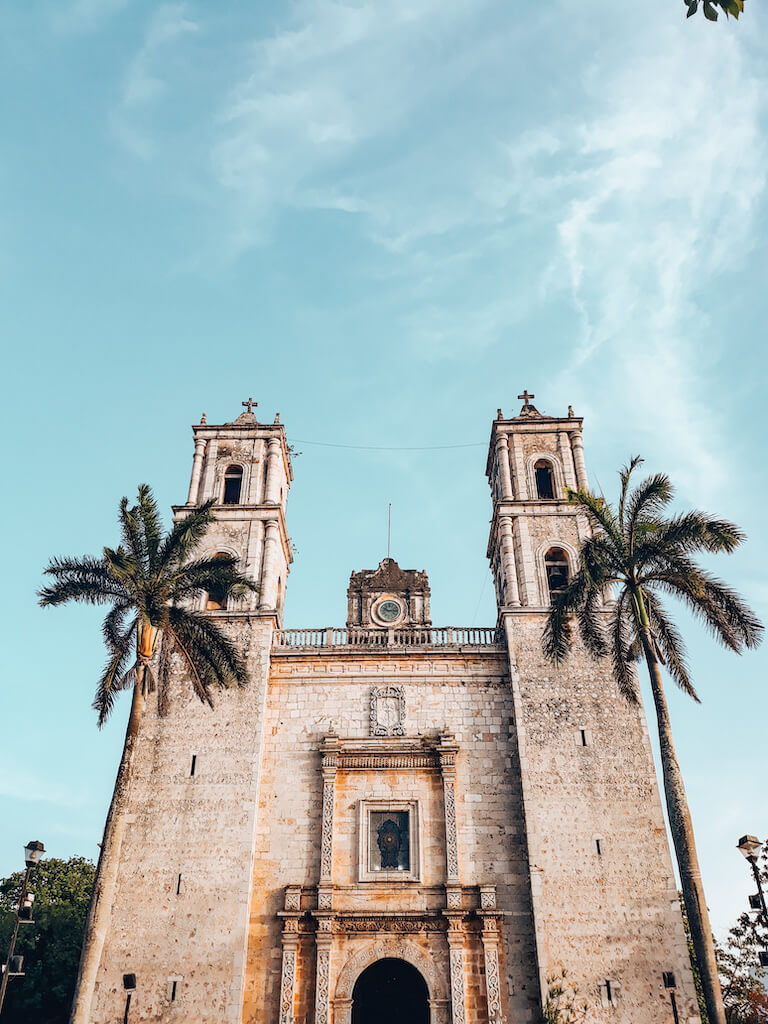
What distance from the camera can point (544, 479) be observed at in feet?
102

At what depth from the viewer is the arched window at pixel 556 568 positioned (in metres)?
28.0

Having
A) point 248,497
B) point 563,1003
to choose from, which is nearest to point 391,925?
point 563,1003

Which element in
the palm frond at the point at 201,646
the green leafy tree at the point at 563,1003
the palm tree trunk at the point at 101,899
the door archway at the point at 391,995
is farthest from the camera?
the door archway at the point at 391,995

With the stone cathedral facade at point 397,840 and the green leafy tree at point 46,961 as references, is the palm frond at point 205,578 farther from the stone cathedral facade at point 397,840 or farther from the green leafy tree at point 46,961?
the green leafy tree at point 46,961

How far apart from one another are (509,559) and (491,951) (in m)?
11.6

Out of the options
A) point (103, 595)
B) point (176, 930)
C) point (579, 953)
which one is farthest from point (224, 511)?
point (579, 953)

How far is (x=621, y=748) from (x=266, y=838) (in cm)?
1007

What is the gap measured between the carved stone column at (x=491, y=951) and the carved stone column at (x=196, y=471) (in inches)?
626

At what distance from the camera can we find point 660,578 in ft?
65.7

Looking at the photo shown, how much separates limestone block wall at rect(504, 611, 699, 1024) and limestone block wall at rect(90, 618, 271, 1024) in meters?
7.55

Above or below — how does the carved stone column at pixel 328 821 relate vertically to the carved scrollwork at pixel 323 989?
above

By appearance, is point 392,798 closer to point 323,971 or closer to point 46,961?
point 323,971

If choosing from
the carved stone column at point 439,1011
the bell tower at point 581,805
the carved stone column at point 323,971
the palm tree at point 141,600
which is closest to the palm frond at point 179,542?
the palm tree at point 141,600

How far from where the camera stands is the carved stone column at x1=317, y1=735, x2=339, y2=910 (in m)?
21.9
